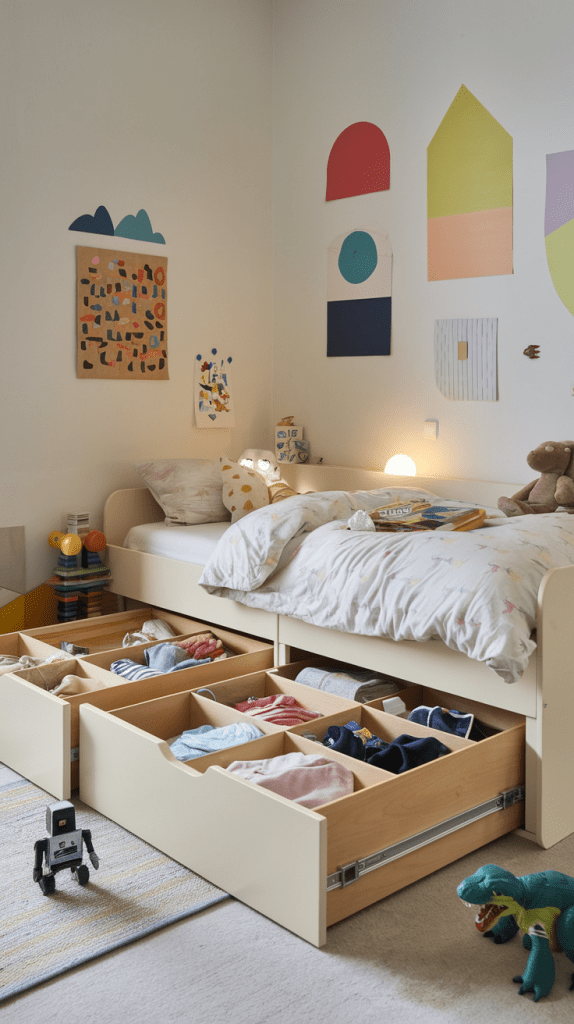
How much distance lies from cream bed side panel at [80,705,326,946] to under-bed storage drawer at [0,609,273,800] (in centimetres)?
6

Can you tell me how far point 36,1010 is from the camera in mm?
1456

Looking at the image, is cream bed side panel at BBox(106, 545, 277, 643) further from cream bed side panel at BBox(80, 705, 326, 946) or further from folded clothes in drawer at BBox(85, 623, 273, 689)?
cream bed side panel at BBox(80, 705, 326, 946)

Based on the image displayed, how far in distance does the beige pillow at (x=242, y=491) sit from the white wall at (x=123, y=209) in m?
0.48

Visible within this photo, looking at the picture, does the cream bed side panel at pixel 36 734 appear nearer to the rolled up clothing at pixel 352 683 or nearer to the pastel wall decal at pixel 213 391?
the rolled up clothing at pixel 352 683

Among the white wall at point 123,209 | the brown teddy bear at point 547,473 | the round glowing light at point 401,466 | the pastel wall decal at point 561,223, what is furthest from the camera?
the round glowing light at point 401,466

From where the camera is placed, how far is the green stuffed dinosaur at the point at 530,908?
5.08ft

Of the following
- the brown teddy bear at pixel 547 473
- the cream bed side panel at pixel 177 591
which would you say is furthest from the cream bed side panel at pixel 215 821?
the brown teddy bear at pixel 547 473

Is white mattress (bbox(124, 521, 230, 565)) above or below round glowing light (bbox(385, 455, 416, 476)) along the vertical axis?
below

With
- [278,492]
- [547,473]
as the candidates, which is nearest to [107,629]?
[278,492]

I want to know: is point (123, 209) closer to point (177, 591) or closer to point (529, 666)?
point (177, 591)

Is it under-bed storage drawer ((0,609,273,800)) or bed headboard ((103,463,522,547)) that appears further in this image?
bed headboard ((103,463,522,547))

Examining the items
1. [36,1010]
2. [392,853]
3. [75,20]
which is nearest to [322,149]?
[75,20]

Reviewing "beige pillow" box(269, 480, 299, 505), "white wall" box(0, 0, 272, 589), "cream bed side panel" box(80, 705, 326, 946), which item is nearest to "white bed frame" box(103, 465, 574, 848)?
"beige pillow" box(269, 480, 299, 505)

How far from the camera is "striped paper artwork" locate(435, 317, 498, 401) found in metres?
3.29
